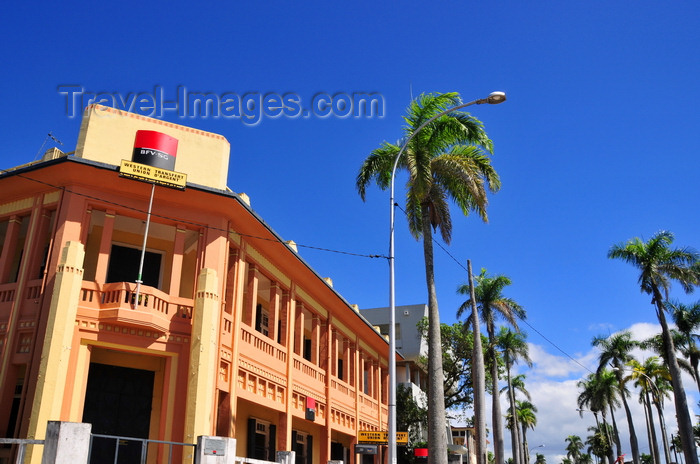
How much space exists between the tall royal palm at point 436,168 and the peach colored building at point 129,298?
521 cm

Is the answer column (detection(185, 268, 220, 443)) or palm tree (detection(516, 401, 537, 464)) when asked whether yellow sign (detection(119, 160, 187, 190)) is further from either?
palm tree (detection(516, 401, 537, 464))

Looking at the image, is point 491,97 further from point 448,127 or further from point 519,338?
point 519,338

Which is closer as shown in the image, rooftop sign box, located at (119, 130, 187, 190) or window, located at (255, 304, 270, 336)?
rooftop sign box, located at (119, 130, 187, 190)

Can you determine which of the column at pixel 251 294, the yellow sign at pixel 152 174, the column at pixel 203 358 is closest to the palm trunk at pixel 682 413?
the column at pixel 251 294

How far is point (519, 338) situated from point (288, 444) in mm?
38906

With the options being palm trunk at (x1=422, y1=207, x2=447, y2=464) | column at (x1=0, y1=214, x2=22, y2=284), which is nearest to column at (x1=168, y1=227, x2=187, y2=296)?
column at (x1=0, y1=214, x2=22, y2=284)

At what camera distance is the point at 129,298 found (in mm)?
16156

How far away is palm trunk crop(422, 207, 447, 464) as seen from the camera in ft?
62.4

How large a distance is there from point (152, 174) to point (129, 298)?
11.5 ft

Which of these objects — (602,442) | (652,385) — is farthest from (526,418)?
(652,385)

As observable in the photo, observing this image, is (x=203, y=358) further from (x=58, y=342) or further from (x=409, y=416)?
(x=409, y=416)

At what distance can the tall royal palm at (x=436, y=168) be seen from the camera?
21969 mm

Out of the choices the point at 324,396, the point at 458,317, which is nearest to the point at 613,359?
the point at 458,317

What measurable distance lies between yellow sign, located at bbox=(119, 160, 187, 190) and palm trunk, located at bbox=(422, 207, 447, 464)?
8920 mm
